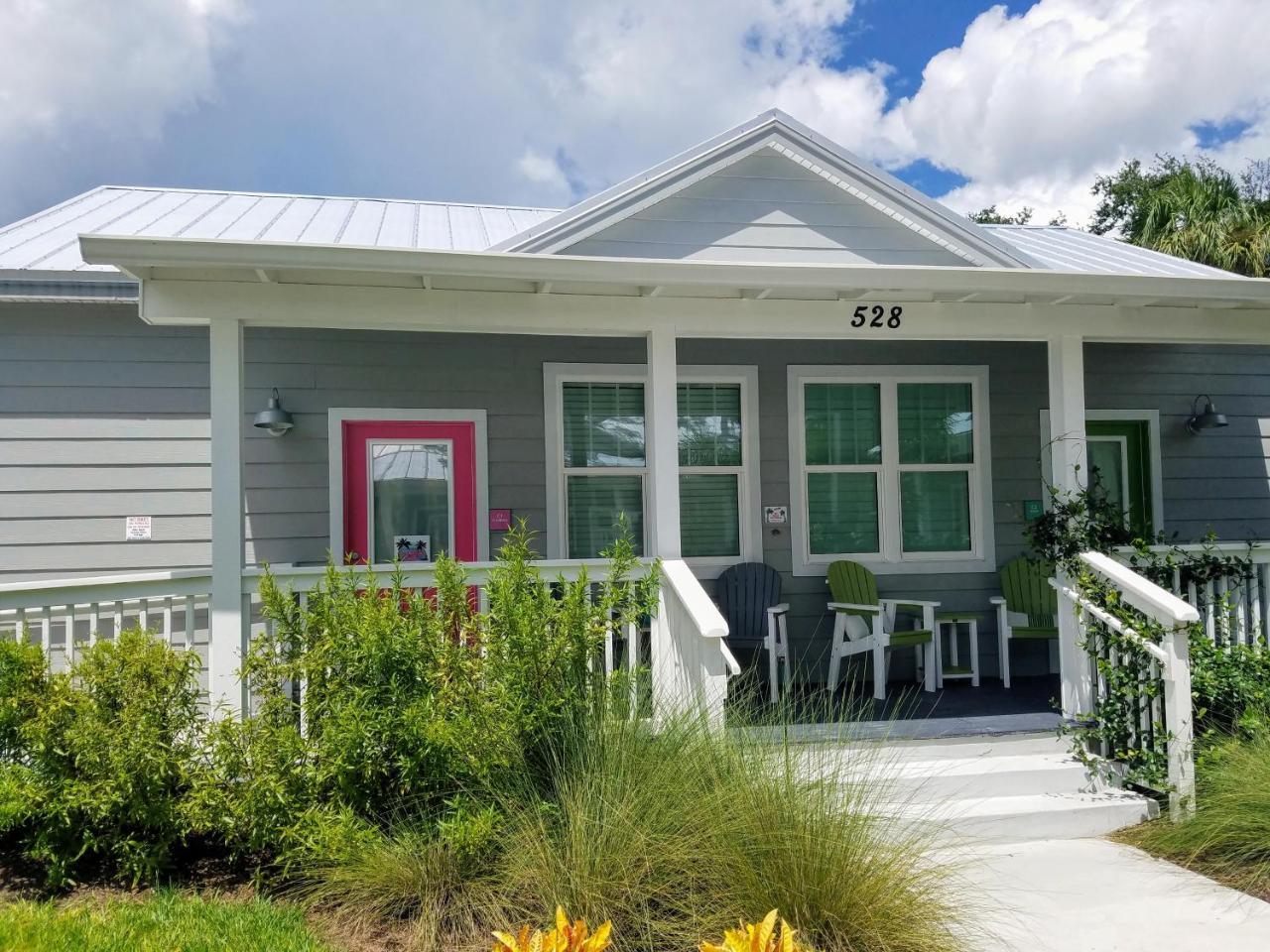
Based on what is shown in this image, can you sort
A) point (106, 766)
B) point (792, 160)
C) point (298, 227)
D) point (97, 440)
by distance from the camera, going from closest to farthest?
1. point (106, 766)
2. point (97, 440)
3. point (792, 160)
4. point (298, 227)

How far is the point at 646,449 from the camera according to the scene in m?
6.24

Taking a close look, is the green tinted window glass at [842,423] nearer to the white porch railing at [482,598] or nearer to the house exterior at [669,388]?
the house exterior at [669,388]

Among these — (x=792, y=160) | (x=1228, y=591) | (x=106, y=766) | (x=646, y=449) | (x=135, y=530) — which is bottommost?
(x=106, y=766)

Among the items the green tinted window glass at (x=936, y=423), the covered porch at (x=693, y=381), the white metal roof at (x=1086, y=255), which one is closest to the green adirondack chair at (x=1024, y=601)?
the covered porch at (x=693, y=381)

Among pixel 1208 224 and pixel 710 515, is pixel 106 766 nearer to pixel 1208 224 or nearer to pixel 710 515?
pixel 710 515

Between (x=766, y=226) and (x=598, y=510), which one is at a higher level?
(x=766, y=226)

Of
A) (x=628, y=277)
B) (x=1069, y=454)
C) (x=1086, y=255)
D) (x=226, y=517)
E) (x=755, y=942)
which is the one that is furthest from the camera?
(x=1086, y=255)

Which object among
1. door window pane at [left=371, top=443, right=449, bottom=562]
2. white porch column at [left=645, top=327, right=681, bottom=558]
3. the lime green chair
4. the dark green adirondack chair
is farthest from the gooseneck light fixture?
the lime green chair

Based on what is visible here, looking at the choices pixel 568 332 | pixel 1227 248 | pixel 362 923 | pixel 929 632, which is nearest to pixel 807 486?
pixel 929 632

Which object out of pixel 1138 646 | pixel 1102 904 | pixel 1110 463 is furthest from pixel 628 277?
pixel 1110 463

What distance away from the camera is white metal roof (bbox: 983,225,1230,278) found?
285 inches

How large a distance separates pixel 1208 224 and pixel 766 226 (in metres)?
13.2

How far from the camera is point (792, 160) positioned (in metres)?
6.46

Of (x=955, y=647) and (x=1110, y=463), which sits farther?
(x=1110, y=463)
